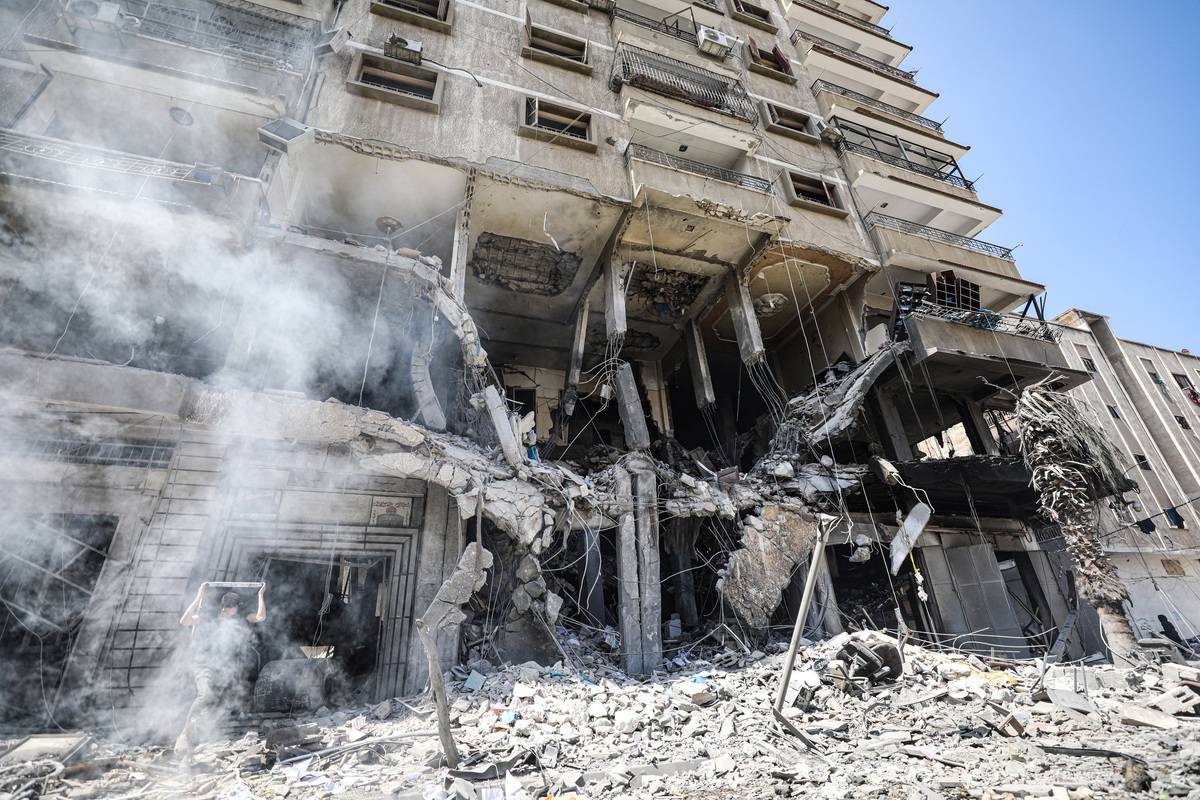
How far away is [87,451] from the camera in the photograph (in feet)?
23.5

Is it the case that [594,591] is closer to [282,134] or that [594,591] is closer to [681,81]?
[282,134]

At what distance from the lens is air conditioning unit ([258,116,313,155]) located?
9297mm

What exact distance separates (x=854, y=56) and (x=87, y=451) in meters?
26.0

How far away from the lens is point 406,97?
1124 cm

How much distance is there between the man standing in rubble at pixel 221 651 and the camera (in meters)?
6.10

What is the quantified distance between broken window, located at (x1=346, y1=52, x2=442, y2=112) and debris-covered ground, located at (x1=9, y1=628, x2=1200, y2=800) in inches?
467

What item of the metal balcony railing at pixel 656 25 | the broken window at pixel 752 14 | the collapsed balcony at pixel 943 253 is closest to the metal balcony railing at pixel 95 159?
the metal balcony railing at pixel 656 25

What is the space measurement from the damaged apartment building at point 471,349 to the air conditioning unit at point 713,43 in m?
0.20

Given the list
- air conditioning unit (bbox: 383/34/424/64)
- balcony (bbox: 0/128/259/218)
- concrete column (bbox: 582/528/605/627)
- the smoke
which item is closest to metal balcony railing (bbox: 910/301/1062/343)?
concrete column (bbox: 582/528/605/627)

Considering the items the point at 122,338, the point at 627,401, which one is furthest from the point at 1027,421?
the point at 122,338

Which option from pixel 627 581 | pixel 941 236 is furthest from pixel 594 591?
pixel 941 236

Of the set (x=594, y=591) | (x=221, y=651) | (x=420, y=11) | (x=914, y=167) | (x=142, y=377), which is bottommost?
(x=221, y=651)

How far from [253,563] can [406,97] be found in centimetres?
1018

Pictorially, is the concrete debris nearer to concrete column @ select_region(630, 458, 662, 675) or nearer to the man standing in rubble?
concrete column @ select_region(630, 458, 662, 675)
